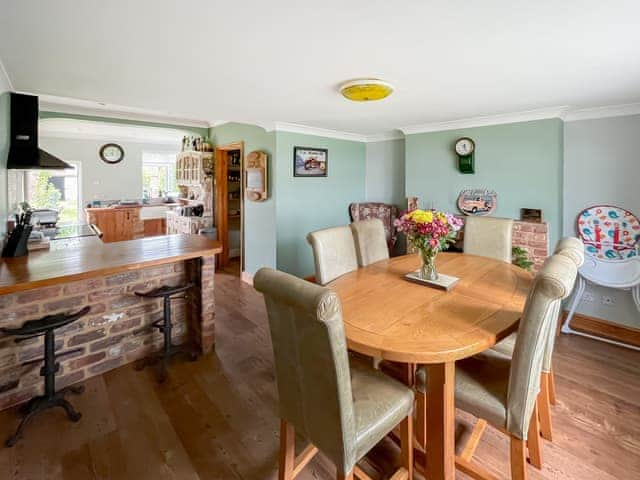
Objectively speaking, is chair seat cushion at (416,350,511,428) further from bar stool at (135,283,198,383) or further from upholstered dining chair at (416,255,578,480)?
bar stool at (135,283,198,383)

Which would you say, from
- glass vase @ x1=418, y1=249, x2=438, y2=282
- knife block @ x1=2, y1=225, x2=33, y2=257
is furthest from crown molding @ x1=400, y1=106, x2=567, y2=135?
knife block @ x1=2, y1=225, x2=33, y2=257

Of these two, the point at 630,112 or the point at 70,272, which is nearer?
the point at 70,272

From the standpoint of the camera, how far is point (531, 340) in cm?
129

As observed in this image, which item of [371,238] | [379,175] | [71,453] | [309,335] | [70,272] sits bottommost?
[71,453]

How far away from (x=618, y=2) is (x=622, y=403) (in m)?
2.31

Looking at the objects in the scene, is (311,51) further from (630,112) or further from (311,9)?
(630,112)

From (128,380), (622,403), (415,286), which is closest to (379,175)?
(415,286)

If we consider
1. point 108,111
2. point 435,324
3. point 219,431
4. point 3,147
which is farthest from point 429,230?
point 108,111

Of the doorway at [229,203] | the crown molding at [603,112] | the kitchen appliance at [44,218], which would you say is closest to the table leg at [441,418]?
the crown molding at [603,112]

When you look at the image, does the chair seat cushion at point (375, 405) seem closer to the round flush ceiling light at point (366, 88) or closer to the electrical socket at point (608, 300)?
the round flush ceiling light at point (366, 88)

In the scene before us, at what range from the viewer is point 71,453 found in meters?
1.74

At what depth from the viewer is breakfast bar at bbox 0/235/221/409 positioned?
2.03 metres

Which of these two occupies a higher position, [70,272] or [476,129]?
[476,129]

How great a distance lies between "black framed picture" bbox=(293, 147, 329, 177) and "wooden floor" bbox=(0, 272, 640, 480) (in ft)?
8.29
